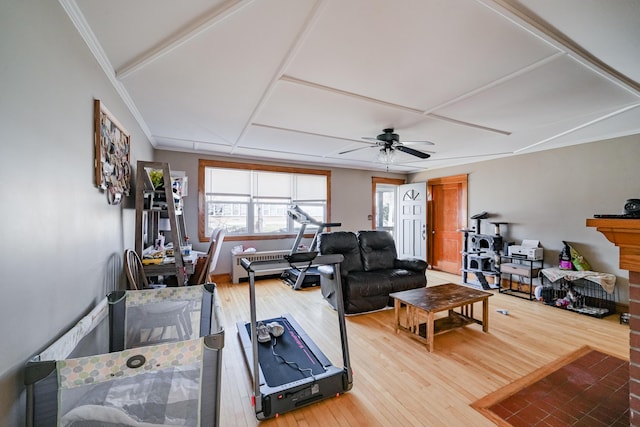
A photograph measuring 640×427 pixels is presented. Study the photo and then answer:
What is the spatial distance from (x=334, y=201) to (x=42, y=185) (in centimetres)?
542

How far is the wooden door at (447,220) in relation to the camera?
585cm

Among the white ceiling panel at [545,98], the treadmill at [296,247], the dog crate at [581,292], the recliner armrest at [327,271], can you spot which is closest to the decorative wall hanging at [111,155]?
the recliner armrest at [327,271]

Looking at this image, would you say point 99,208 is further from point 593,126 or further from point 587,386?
point 593,126

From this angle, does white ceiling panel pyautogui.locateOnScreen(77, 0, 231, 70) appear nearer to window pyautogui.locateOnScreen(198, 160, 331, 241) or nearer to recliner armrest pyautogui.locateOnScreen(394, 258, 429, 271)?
window pyautogui.locateOnScreen(198, 160, 331, 241)

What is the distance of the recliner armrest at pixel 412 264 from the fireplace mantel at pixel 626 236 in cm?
238

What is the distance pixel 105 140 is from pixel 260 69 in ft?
4.22

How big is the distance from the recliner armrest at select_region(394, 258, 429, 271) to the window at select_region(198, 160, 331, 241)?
2526 millimetres

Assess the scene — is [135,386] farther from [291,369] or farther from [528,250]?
[528,250]

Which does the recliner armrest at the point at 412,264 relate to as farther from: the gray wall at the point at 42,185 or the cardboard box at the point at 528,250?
the gray wall at the point at 42,185

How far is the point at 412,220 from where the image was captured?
6508 mm

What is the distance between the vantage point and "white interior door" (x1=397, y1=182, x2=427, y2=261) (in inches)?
244

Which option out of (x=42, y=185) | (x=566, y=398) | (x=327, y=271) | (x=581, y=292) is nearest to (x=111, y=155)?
(x=42, y=185)

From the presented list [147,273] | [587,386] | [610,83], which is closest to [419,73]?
[610,83]

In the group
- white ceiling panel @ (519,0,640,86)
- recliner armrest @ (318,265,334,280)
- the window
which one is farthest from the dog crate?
the window
